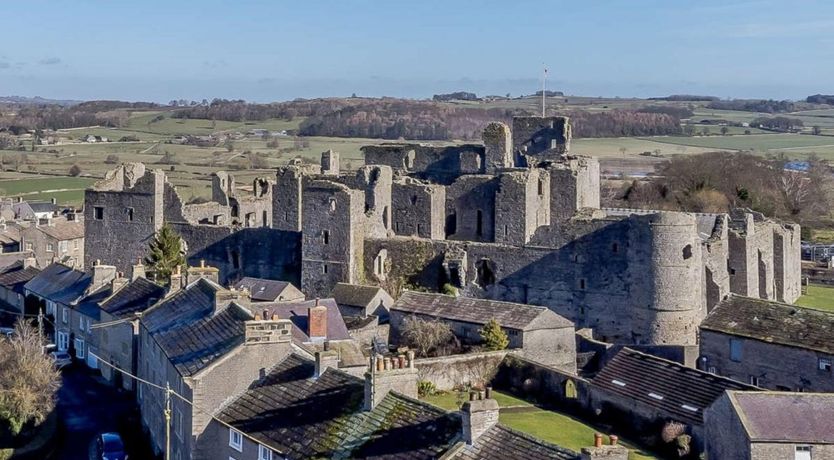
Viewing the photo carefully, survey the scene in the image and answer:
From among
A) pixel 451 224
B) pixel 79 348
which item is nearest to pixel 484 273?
pixel 451 224

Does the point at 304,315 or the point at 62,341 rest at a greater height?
the point at 304,315

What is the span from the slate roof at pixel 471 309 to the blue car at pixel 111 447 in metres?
13.0

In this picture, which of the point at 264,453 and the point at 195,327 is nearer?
the point at 264,453

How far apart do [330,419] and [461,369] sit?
13.7m

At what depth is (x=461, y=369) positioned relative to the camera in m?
33.1

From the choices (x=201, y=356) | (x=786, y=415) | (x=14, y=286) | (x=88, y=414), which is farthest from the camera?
(x=14, y=286)

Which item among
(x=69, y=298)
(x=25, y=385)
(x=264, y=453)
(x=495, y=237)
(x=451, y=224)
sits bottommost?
(x=25, y=385)

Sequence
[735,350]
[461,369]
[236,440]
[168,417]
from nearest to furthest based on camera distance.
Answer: [236,440], [168,417], [735,350], [461,369]

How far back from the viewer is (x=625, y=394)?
2998 cm

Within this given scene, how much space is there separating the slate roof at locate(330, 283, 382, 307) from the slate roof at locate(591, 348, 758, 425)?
30.3 feet

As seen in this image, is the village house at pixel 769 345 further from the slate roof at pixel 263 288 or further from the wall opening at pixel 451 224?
the slate roof at pixel 263 288

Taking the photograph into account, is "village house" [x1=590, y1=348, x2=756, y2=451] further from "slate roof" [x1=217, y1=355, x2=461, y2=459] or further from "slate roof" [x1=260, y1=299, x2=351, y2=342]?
"slate roof" [x1=217, y1=355, x2=461, y2=459]

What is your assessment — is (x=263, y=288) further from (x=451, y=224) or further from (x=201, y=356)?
(x=201, y=356)

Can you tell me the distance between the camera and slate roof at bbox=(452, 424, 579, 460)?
1686 centimetres
